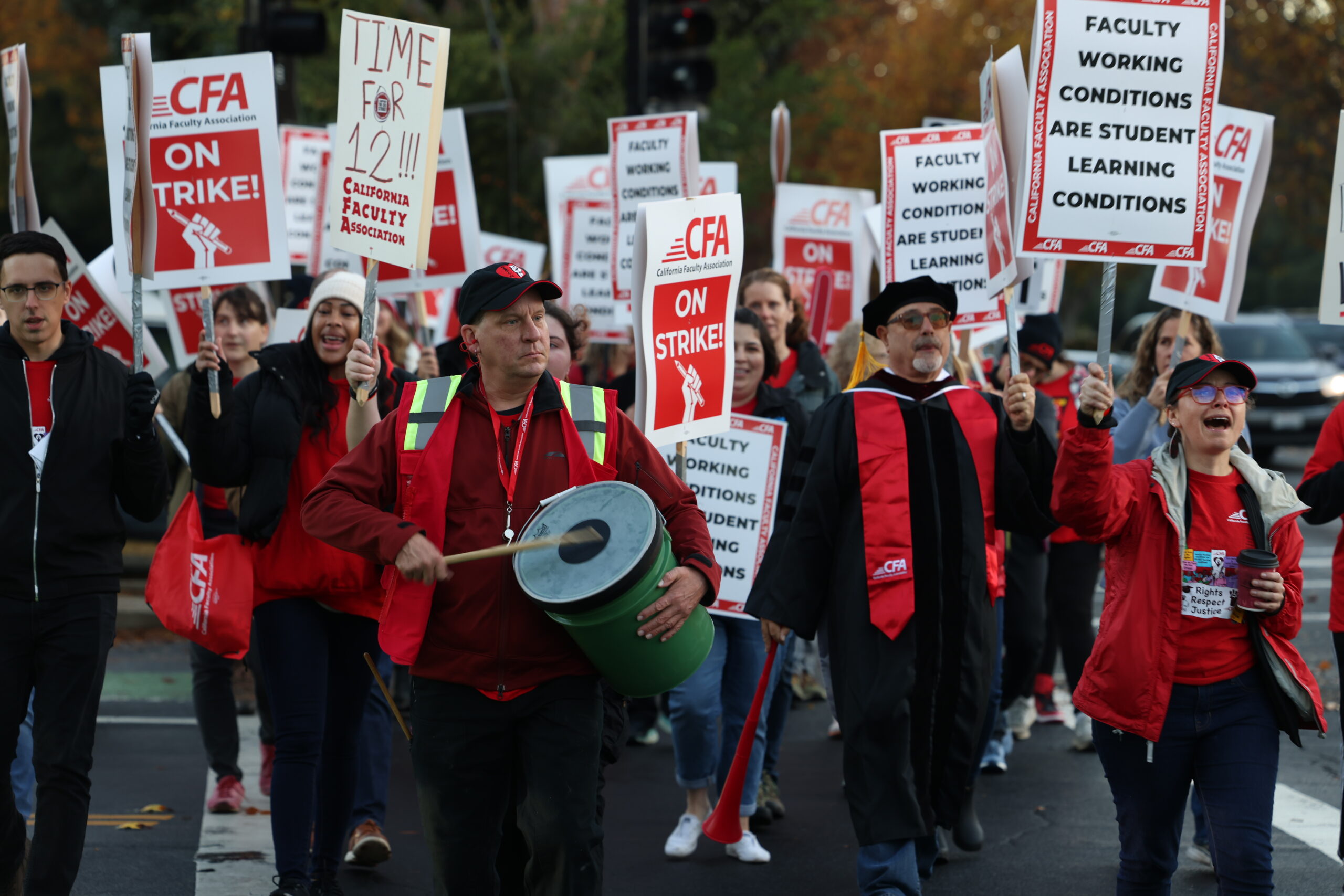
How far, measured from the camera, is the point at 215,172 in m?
6.31

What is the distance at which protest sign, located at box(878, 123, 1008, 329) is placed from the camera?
792 centimetres

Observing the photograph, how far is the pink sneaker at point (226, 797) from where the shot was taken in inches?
277

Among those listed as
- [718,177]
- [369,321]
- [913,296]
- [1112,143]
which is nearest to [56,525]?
[369,321]

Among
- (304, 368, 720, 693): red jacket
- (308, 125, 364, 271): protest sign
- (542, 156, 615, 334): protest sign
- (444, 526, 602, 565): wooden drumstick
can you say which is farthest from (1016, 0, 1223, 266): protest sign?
(308, 125, 364, 271): protest sign

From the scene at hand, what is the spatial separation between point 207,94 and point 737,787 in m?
3.34

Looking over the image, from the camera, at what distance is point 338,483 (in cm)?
442

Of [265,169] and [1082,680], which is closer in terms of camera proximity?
[1082,680]

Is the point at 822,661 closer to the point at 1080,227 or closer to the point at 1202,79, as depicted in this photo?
the point at 1080,227

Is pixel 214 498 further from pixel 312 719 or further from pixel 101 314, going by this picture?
pixel 312 719

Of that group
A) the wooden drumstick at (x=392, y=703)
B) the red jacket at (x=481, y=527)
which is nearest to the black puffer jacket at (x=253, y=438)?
the wooden drumstick at (x=392, y=703)

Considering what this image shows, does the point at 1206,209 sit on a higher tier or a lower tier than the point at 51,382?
higher

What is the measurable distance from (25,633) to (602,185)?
813 cm

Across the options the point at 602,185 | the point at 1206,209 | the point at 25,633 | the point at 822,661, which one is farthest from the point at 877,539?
the point at 602,185

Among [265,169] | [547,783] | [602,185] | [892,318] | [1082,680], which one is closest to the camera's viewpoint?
[547,783]
